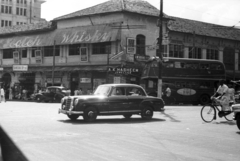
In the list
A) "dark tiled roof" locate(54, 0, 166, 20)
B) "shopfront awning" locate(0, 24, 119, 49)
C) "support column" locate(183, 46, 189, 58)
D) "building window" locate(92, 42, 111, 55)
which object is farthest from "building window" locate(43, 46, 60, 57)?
"support column" locate(183, 46, 189, 58)

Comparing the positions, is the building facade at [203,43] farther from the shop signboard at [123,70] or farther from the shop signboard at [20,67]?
the shop signboard at [20,67]

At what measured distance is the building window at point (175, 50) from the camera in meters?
41.4

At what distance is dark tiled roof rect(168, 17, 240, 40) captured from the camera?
140 feet

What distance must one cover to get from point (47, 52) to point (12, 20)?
52678 mm

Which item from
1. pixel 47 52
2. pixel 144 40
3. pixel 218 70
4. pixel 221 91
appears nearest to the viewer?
pixel 221 91

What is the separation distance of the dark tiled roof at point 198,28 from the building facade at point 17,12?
2116 inches

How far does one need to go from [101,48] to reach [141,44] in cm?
439

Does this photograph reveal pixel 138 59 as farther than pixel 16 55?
No

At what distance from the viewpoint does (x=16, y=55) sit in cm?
4772

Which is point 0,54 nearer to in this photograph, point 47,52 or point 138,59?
point 47,52

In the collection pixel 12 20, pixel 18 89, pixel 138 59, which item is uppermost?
pixel 12 20

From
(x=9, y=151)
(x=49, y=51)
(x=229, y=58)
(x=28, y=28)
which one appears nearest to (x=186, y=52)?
(x=229, y=58)

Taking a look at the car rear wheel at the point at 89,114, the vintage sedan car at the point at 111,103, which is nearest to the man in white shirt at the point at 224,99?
the vintage sedan car at the point at 111,103

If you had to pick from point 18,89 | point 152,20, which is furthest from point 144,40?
point 18,89
